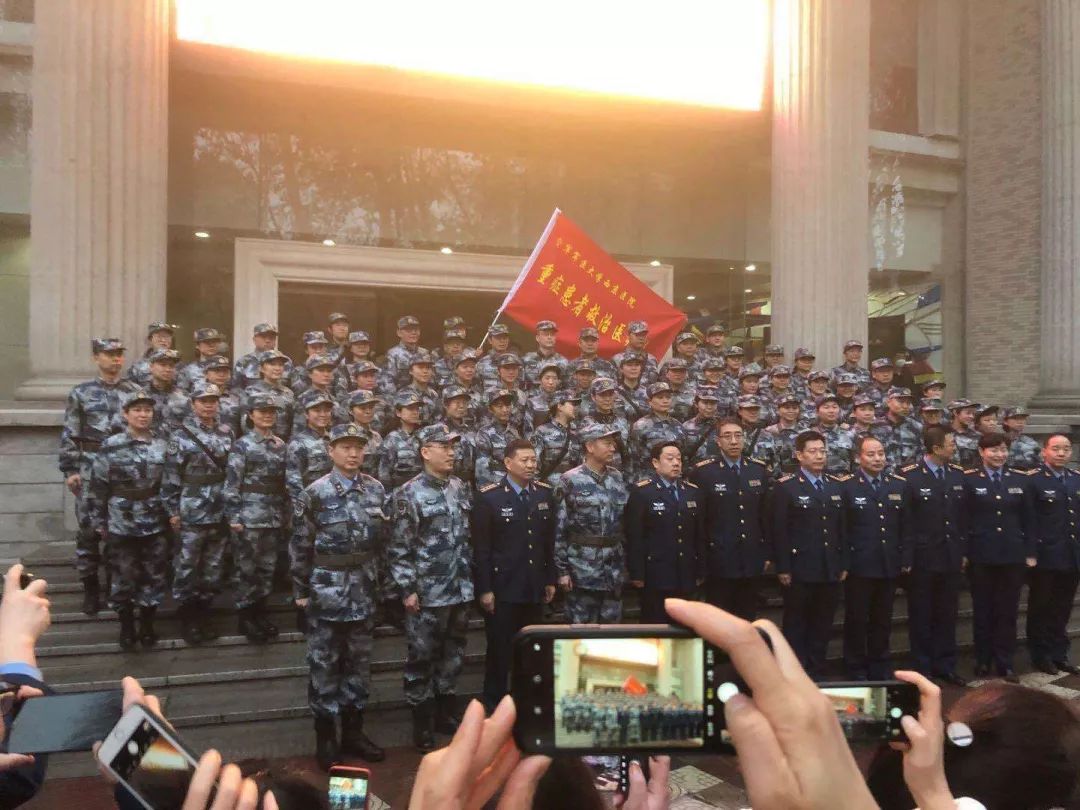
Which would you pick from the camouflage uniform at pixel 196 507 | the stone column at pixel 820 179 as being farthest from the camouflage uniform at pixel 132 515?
the stone column at pixel 820 179

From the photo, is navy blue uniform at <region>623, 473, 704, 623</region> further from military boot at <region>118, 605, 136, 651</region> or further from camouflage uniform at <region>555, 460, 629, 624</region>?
military boot at <region>118, 605, 136, 651</region>

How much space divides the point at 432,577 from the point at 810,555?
3.07m

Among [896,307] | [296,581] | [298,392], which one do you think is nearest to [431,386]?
[298,392]

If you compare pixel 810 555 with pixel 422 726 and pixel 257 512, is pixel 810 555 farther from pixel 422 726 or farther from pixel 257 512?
pixel 257 512

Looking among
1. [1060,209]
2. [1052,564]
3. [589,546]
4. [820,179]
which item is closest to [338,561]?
[589,546]

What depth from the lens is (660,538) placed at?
243 inches

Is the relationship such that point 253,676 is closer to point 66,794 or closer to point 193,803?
point 66,794

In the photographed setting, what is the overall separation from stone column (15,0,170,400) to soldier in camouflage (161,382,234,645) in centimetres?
272

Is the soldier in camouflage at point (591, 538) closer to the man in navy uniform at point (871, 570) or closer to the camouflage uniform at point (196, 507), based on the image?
the man in navy uniform at point (871, 570)

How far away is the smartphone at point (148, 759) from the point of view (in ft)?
3.19

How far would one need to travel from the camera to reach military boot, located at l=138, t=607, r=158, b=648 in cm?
559

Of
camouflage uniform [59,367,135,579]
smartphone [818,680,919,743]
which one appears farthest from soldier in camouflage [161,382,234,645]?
smartphone [818,680,919,743]

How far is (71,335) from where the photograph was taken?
8.10m

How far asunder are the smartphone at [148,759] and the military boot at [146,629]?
5.19m
